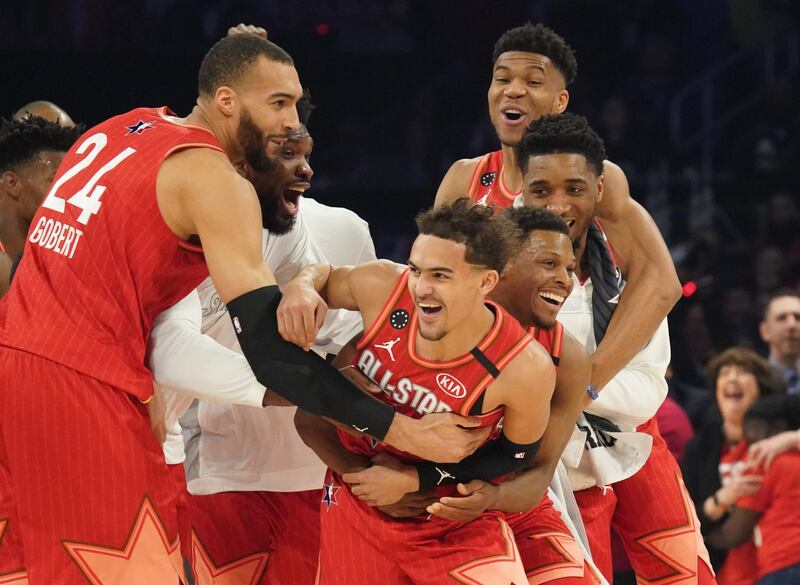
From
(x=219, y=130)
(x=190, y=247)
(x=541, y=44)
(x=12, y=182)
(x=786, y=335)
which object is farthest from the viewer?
(x=786, y=335)

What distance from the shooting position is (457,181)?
4.64 m

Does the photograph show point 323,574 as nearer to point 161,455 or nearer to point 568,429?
point 161,455

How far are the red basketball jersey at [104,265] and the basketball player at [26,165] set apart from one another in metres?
0.99

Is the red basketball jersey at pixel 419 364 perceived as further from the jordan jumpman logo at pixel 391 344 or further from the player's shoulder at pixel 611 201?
the player's shoulder at pixel 611 201

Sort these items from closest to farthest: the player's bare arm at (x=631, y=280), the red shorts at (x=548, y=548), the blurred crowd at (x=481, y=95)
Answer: the red shorts at (x=548, y=548), the player's bare arm at (x=631, y=280), the blurred crowd at (x=481, y=95)

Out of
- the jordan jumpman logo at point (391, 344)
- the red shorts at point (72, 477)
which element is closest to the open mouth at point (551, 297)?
the jordan jumpman logo at point (391, 344)

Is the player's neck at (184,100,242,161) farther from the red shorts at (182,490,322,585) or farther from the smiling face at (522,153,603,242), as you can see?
the red shorts at (182,490,322,585)

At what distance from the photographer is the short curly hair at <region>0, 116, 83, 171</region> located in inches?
171

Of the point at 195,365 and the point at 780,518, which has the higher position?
the point at 195,365

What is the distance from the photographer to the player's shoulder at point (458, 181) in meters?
4.60

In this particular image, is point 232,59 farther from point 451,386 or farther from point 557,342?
point 557,342

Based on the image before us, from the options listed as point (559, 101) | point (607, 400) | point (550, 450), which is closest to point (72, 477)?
point (550, 450)

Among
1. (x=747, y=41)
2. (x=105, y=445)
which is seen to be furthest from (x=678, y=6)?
(x=105, y=445)

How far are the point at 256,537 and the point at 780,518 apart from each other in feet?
8.33
